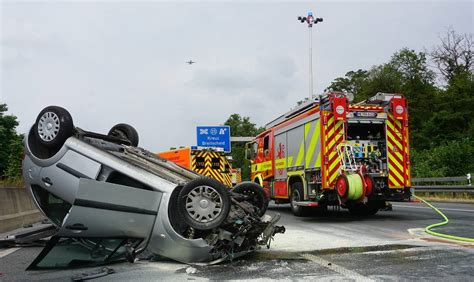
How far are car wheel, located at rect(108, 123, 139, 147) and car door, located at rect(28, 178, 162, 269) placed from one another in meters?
2.58

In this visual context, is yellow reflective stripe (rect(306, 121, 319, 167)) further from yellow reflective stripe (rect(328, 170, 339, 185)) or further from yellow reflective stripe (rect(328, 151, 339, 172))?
yellow reflective stripe (rect(328, 170, 339, 185))

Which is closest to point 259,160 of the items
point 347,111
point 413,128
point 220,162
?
point 347,111

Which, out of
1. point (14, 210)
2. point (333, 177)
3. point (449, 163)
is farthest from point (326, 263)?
point (449, 163)

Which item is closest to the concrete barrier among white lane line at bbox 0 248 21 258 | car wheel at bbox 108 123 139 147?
white lane line at bbox 0 248 21 258

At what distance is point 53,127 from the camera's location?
19.1 ft

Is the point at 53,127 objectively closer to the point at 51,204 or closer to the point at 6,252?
the point at 51,204

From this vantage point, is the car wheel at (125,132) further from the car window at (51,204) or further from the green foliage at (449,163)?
the green foliage at (449,163)

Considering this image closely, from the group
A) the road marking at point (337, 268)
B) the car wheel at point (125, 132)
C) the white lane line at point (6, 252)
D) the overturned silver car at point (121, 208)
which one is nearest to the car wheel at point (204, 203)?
the overturned silver car at point (121, 208)

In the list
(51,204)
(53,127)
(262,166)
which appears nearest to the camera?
(53,127)

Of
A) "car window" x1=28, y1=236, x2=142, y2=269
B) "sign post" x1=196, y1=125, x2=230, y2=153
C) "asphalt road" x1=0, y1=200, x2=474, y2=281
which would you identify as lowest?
Answer: "asphalt road" x1=0, y1=200, x2=474, y2=281

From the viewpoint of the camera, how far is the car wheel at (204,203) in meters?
5.22

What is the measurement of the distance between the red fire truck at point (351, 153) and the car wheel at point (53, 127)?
6135mm

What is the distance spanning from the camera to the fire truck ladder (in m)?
10.7

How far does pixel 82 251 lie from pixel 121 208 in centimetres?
84
